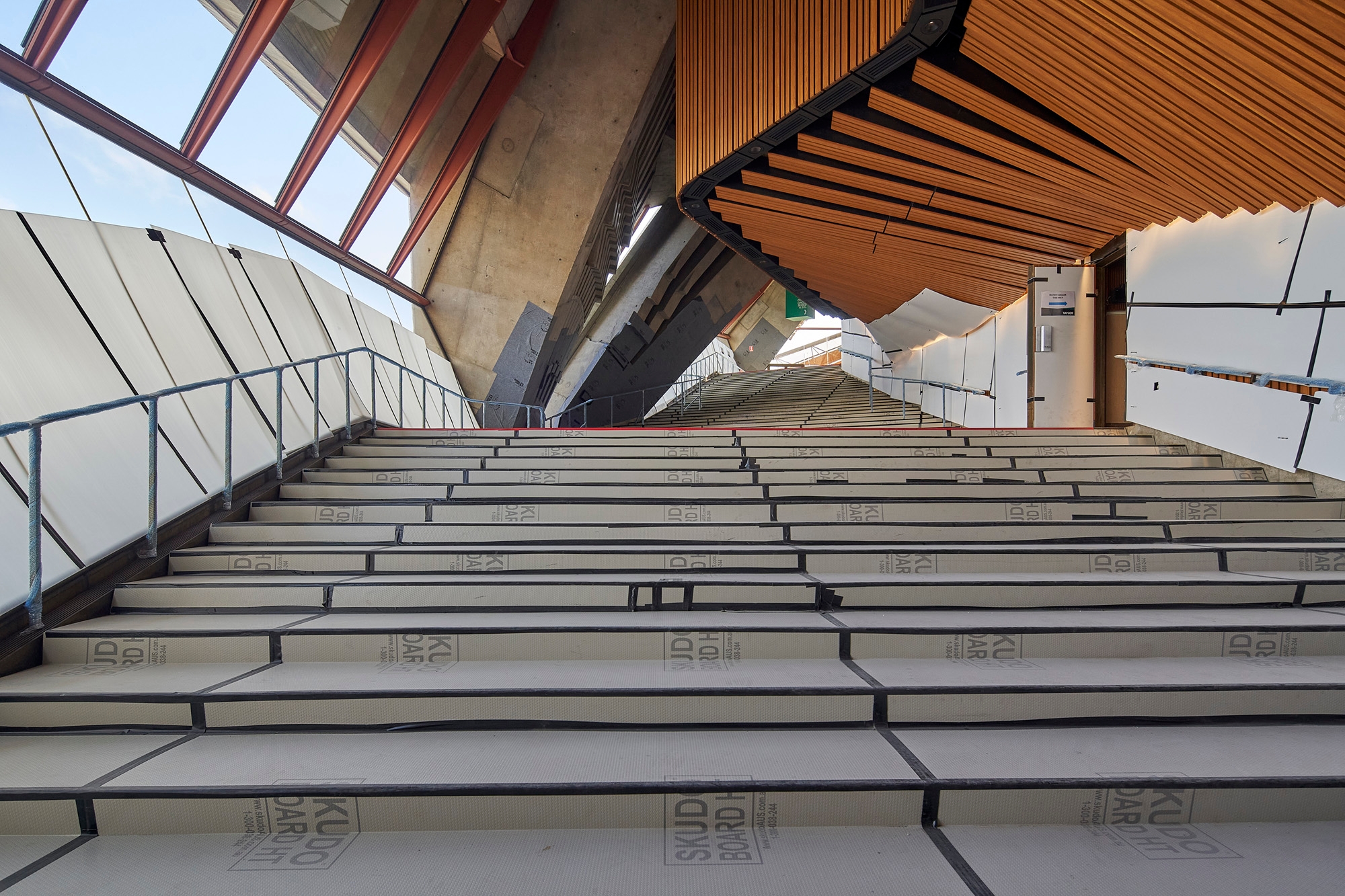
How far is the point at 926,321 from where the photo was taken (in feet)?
39.4

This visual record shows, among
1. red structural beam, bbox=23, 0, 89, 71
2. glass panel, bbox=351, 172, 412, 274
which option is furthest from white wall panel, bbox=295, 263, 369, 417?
red structural beam, bbox=23, 0, 89, 71

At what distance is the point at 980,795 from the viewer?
184cm

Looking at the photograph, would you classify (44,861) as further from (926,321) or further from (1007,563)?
(926,321)

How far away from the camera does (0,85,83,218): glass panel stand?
12.7ft

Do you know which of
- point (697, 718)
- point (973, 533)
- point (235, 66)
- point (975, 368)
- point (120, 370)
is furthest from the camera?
point (975, 368)

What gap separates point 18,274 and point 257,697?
3007 mm

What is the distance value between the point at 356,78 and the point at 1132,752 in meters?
8.53

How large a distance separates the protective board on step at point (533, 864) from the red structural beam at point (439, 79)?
8.39 m

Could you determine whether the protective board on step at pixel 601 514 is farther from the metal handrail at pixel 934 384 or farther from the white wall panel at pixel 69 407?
the metal handrail at pixel 934 384

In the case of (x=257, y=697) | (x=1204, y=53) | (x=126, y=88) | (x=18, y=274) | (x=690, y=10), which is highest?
(x=690, y=10)

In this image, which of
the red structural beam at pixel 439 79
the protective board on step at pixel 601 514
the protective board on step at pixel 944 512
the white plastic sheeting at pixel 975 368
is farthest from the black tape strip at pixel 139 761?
the white plastic sheeting at pixel 975 368

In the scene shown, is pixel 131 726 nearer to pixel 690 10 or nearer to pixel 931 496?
pixel 931 496

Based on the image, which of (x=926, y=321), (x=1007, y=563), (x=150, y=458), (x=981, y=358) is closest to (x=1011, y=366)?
(x=981, y=358)

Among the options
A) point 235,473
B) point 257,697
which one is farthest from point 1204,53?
point 235,473
